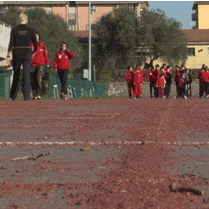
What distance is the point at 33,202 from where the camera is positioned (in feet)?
5.93

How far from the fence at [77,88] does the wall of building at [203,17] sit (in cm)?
5229

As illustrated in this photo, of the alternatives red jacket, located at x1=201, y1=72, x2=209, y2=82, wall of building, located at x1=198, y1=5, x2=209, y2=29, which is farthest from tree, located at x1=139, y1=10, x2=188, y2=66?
wall of building, located at x1=198, y1=5, x2=209, y2=29

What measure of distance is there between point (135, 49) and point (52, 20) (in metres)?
10.4

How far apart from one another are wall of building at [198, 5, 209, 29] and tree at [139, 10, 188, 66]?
3408 centimetres

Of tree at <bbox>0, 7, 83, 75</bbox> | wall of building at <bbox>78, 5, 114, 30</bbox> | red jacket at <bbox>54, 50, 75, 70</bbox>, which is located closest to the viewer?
red jacket at <bbox>54, 50, 75, 70</bbox>

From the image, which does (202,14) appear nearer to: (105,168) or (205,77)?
(205,77)

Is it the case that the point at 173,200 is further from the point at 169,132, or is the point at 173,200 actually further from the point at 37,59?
the point at 37,59

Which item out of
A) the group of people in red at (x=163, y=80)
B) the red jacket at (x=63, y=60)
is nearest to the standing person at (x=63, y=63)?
the red jacket at (x=63, y=60)

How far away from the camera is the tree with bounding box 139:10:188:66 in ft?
182

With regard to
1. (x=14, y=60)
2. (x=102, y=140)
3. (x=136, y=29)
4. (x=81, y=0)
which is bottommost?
(x=102, y=140)

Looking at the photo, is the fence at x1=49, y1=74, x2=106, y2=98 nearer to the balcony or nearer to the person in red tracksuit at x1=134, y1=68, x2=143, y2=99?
the person in red tracksuit at x1=134, y1=68, x2=143, y2=99

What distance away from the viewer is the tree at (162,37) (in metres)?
55.4

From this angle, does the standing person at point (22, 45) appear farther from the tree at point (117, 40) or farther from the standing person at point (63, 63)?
→ the tree at point (117, 40)

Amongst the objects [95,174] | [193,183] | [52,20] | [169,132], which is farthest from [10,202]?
[52,20]
